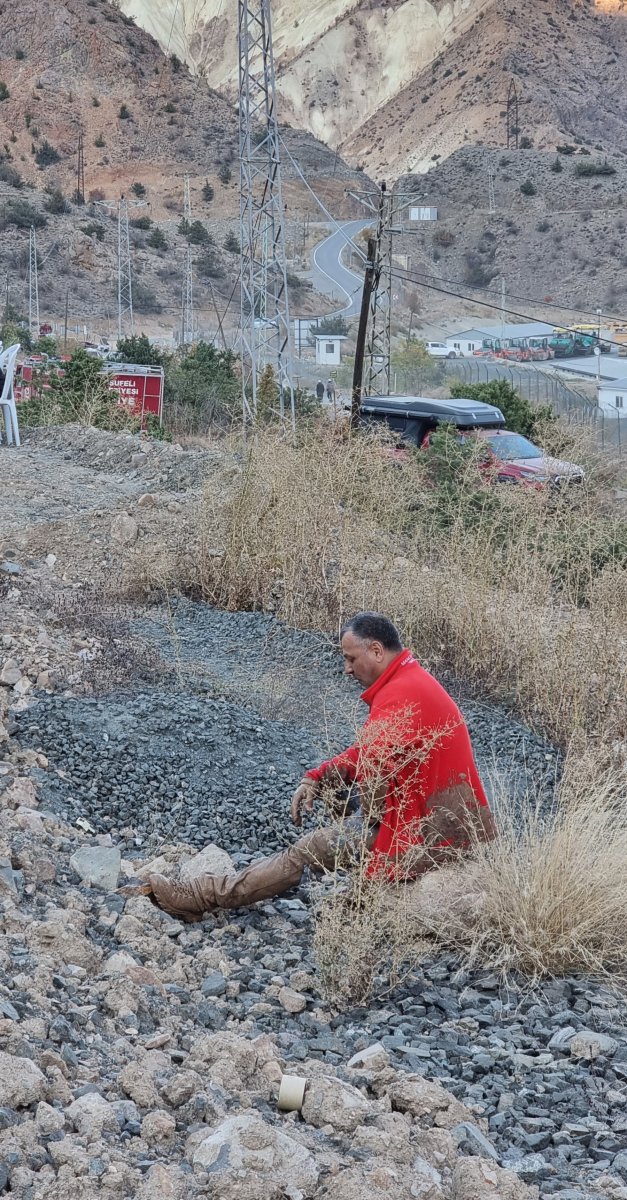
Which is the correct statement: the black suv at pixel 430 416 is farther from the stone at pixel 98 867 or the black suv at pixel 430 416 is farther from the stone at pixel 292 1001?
the stone at pixel 292 1001

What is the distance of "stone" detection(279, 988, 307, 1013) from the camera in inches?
148

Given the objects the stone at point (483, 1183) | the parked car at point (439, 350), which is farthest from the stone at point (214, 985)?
the parked car at point (439, 350)

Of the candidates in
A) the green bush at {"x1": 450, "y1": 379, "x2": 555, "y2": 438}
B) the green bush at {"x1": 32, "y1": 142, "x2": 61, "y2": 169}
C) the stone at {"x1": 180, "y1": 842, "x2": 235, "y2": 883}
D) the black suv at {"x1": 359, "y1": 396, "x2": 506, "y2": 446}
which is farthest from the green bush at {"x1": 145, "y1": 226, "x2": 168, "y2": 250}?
the stone at {"x1": 180, "y1": 842, "x2": 235, "y2": 883}

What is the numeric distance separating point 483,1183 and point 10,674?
451 centimetres

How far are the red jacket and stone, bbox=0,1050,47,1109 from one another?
1417 mm

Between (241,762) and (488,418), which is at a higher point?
(488,418)

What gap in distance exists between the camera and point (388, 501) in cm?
927

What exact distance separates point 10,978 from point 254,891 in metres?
1.17

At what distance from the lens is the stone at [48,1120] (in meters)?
2.68

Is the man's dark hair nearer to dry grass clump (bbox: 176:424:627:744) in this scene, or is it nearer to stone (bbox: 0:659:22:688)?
dry grass clump (bbox: 176:424:627:744)

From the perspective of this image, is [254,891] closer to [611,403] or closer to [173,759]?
[173,759]

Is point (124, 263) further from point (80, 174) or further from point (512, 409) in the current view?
point (512, 409)

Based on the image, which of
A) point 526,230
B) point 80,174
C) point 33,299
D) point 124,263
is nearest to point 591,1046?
point 33,299

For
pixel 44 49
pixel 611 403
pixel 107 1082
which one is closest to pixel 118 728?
pixel 107 1082
